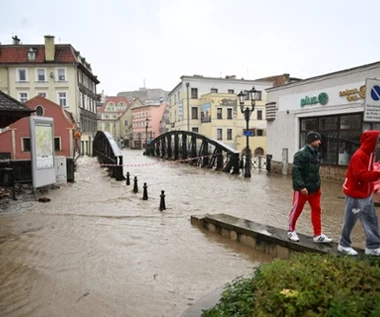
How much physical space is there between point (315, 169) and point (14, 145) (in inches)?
902

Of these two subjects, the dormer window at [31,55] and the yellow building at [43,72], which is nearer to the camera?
the yellow building at [43,72]

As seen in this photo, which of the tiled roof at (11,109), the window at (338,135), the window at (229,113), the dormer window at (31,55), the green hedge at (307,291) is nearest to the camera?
the green hedge at (307,291)

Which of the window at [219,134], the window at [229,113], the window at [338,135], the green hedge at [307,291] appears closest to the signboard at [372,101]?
the green hedge at [307,291]

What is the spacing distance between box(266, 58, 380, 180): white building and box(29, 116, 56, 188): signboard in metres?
11.3

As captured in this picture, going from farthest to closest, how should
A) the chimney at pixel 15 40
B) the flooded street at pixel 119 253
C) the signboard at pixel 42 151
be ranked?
the chimney at pixel 15 40
the signboard at pixel 42 151
the flooded street at pixel 119 253

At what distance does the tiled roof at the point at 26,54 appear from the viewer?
131 ft

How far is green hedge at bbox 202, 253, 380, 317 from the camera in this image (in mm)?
2283

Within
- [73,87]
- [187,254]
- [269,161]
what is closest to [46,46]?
[73,87]

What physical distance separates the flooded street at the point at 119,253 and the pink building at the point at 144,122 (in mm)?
59193

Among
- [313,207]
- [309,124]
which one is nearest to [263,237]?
[313,207]

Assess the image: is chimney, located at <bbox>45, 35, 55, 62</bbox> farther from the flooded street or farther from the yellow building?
the flooded street

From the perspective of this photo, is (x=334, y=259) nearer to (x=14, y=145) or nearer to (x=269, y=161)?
(x=269, y=161)

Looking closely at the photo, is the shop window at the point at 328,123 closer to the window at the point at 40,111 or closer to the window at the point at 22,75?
the window at the point at 40,111

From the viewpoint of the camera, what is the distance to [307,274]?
270cm
